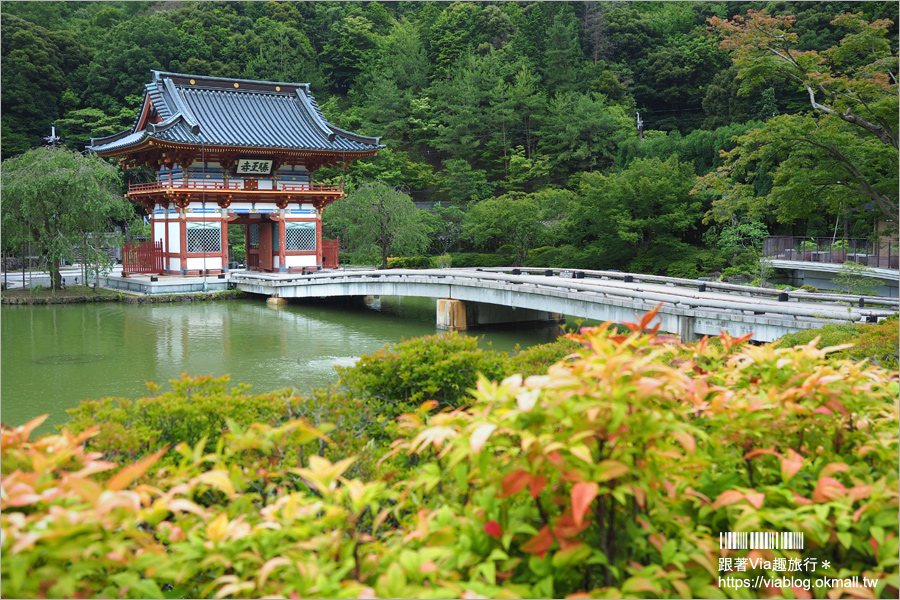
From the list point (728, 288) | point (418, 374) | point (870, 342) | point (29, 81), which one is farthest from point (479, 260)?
point (29, 81)

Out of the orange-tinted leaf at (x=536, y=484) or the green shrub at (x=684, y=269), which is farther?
the green shrub at (x=684, y=269)

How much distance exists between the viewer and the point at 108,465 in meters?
2.33

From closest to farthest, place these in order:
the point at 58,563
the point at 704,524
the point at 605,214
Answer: the point at 58,563
the point at 704,524
the point at 605,214

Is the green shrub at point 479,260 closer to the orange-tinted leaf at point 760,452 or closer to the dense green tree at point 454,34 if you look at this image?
the dense green tree at point 454,34

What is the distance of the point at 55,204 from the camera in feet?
81.1

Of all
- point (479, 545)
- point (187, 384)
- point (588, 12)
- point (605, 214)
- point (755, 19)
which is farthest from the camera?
point (588, 12)

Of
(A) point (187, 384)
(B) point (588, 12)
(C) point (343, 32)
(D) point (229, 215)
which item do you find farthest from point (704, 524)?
(C) point (343, 32)

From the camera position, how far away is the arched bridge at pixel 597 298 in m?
13.5

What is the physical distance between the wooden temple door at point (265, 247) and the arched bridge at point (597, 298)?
3445 mm

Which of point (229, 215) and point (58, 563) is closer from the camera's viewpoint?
point (58, 563)

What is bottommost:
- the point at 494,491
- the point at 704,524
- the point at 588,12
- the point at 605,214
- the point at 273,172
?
the point at 704,524

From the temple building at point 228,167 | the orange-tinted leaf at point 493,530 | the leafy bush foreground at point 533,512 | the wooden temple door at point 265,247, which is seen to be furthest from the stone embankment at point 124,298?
the orange-tinted leaf at point 493,530

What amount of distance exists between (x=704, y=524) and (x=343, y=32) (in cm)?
6388

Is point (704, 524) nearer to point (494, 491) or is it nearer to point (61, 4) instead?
point (494, 491)
